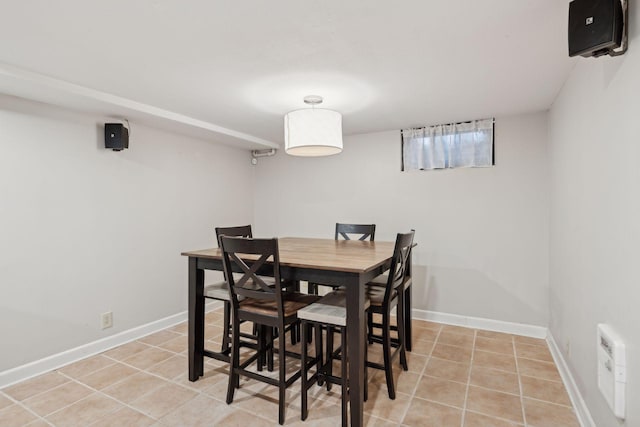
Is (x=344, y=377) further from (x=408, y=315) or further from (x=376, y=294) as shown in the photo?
(x=408, y=315)

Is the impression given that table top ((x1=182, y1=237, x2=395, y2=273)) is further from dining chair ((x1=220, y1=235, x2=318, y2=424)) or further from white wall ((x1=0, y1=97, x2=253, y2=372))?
white wall ((x1=0, y1=97, x2=253, y2=372))

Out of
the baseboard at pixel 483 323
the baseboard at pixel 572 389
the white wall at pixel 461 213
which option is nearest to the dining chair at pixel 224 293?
the white wall at pixel 461 213

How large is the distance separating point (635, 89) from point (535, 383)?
6.64 feet

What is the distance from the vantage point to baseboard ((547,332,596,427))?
188 cm

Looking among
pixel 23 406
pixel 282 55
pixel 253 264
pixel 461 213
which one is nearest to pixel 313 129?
pixel 282 55

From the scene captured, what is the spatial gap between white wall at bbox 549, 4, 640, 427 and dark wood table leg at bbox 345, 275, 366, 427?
1114mm

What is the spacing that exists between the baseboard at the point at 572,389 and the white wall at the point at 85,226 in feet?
11.6

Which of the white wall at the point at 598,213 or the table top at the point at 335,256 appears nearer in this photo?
the white wall at the point at 598,213

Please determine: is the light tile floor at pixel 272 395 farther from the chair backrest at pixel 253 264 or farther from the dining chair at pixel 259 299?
the chair backrest at pixel 253 264

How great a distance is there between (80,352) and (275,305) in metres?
1.91

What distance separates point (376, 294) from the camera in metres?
2.41

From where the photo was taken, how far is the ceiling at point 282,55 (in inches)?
60.5

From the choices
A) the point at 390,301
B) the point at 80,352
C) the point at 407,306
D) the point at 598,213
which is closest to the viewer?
the point at 598,213

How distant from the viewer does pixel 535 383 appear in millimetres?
2385
